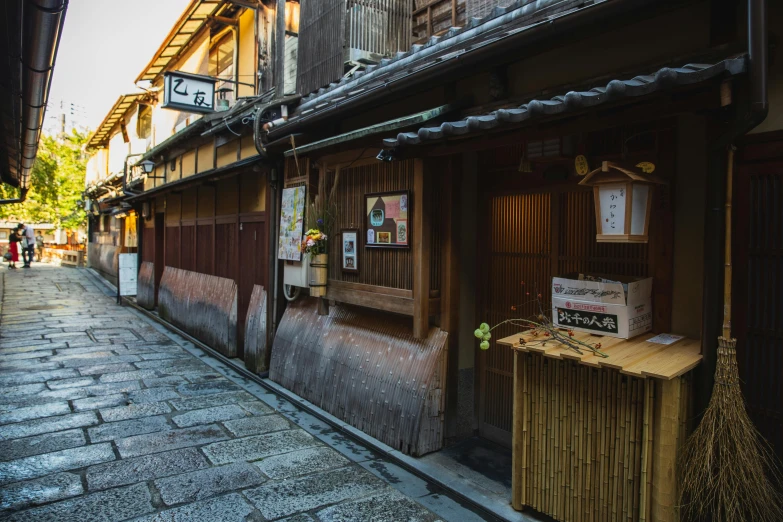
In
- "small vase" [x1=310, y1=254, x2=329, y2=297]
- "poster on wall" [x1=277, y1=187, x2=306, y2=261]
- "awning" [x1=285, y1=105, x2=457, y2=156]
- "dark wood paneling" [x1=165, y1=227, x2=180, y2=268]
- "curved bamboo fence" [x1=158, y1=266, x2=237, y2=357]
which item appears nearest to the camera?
"awning" [x1=285, y1=105, x2=457, y2=156]

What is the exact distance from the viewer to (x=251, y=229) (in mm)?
12484

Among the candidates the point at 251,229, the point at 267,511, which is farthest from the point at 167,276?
the point at 267,511

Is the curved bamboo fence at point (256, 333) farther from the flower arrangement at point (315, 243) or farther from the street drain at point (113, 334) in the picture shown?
the street drain at point (113, 334)

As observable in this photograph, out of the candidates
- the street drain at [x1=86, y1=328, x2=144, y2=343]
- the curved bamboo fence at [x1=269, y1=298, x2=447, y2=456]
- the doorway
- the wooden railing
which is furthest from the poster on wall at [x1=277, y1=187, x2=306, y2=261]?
the doorway

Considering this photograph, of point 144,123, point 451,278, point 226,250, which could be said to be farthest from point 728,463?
point 144,123

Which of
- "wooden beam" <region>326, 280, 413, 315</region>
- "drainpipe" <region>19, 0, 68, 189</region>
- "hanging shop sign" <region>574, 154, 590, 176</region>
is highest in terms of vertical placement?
"drainpipe" <region>19, 0, 68, 189</region>

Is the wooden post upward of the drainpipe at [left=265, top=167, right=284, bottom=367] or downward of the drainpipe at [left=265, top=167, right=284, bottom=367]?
downward

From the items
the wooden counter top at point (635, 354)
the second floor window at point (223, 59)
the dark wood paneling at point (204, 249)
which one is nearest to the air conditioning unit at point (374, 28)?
the wooden counter top at point (635, 354)

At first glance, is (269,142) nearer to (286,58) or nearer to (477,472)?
(286,58)

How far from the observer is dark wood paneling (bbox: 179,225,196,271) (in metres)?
16.6

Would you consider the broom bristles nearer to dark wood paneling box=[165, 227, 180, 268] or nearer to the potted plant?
the potted plant

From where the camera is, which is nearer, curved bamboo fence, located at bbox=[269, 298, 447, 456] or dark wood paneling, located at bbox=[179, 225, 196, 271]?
curved bamboo fence, located at bbox=[269, 298, 447, 456]

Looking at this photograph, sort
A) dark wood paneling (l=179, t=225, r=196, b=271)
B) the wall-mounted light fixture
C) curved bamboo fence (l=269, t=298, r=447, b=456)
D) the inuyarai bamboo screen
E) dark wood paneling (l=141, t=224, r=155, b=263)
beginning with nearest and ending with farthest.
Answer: the inuyarai bamboo screen
curved bamboo fence (l=269, t=298, r=447, b=456)
dark wood paneling (l=179, t=225, r=196, b=271)
the wall-mounted light fixture
dark wood paneling (l=141, t=224, r=155, b=263)

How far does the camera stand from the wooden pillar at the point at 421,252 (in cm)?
692
